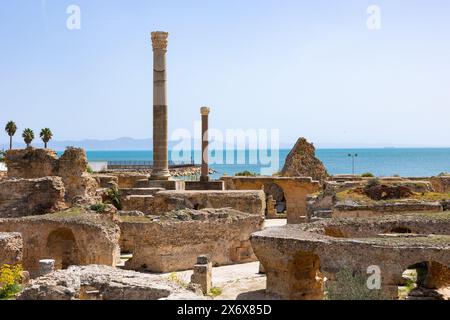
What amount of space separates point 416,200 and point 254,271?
7880 mm

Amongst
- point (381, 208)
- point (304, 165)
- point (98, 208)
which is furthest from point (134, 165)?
point (381, 208)

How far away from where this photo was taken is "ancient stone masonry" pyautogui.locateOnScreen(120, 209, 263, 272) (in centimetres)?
2291

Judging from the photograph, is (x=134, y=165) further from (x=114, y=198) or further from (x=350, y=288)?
(x=350, y=288)

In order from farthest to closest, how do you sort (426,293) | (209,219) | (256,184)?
(256,184) < (209,219) < (426,293)

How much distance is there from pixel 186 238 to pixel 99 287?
1104 centimetres

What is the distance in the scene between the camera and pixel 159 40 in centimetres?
3344

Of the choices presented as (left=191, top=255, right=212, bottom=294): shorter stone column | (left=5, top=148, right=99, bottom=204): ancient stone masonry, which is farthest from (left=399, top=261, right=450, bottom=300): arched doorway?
(left=5, top=148, right=99, bottom=204): ancient stone masonry

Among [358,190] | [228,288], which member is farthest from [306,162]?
[228,288]

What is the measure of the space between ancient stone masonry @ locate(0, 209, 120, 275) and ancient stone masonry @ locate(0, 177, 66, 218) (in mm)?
3455

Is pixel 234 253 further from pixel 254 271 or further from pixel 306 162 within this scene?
pixel 306 162

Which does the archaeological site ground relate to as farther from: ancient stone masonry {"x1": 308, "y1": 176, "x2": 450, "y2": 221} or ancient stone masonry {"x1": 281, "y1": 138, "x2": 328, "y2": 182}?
ancient stone masonry {"x1": 281, "y1": 138, "x2": 328, "y2": 182}
